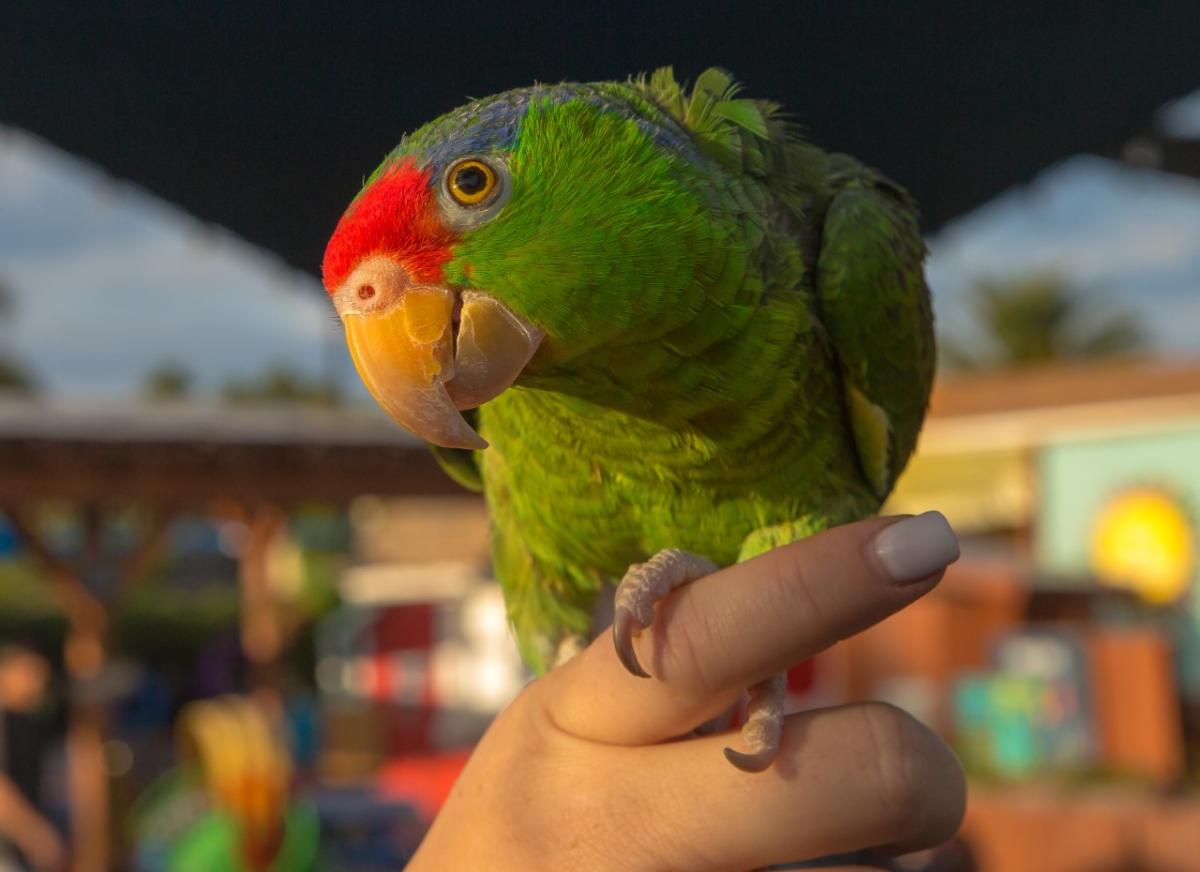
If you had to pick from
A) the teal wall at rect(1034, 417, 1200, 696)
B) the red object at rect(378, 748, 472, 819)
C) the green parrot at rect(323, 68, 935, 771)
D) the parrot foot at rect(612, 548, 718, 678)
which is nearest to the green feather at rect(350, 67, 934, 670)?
the green parrot at rect(323, 68, 935, 771)

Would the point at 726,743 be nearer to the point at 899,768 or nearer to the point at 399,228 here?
the point at 899,768

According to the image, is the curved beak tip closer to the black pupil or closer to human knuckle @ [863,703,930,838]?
the black pupil

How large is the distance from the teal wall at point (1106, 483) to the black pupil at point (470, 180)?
27.2 feet

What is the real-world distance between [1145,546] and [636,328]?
29.4 feet

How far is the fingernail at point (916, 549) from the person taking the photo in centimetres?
107

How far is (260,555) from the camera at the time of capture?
811cm

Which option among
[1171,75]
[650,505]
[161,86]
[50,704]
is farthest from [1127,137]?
[50,704]

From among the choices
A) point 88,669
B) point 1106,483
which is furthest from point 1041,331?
point 88,669

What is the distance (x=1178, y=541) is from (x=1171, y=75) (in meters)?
7.77

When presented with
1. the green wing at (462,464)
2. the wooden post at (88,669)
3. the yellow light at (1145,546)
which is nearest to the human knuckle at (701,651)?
the green wing at (462,464)

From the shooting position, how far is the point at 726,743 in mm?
1169

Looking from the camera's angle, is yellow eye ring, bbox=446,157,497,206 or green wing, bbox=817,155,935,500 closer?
yellow eye ring, bbox=446,157,497,206

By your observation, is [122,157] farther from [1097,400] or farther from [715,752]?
[1097,400]

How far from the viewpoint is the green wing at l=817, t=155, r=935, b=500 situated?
4.90 ft
